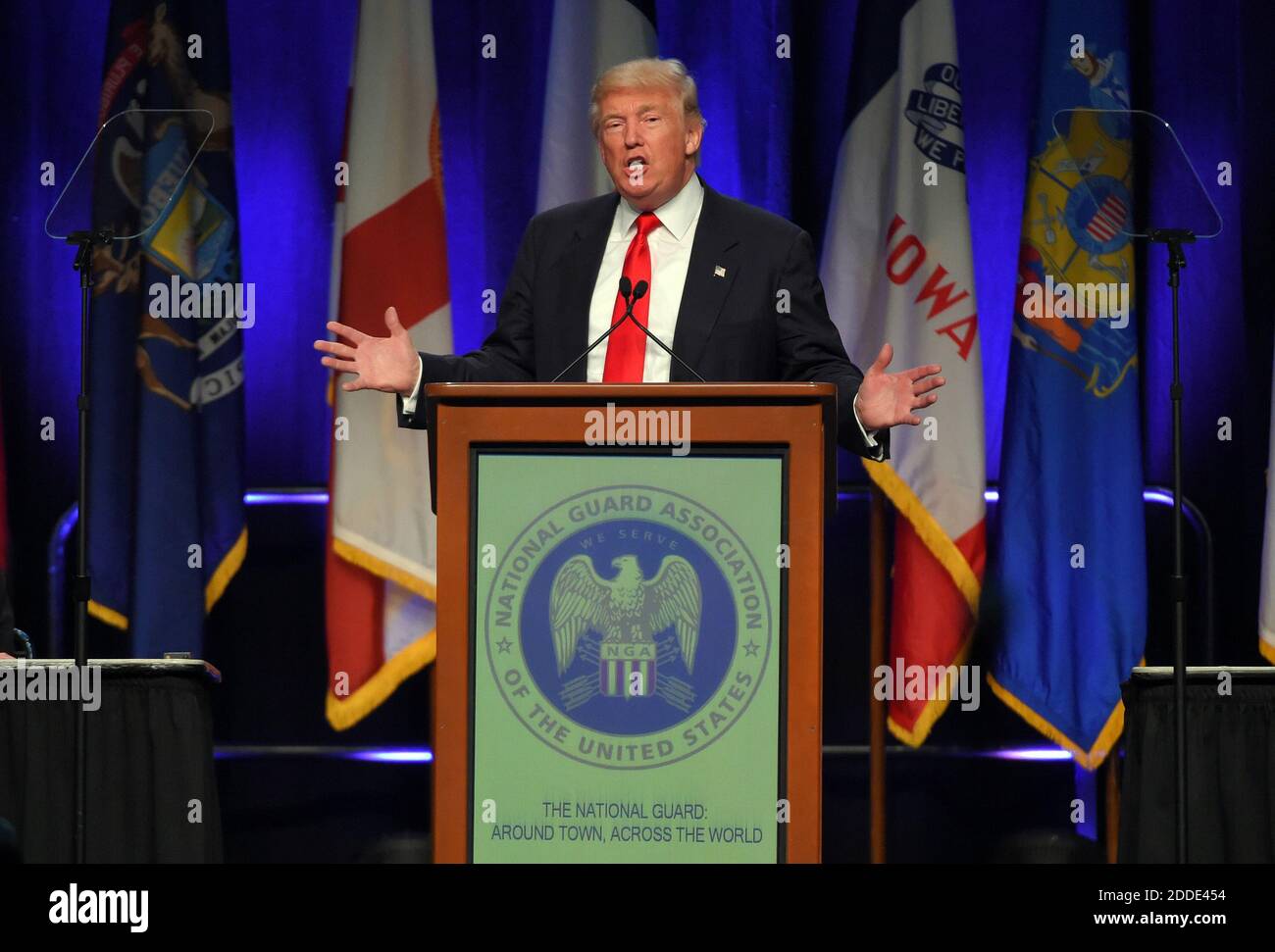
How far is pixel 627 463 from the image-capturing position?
2.39m

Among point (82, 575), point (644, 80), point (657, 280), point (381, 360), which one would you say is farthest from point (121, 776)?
point (644, 80)

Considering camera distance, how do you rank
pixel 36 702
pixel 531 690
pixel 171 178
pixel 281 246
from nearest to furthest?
1. pixel 531 690
2. pixel 36 702
3. pixel 171 178
4. pixel 281 246

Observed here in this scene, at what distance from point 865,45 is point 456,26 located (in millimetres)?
1355

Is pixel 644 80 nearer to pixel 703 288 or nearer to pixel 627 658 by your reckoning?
pixel 703 288

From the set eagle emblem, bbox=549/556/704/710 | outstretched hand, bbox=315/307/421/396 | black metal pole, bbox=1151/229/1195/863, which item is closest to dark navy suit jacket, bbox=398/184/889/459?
outstretched hand, bbox=315/307/421/396

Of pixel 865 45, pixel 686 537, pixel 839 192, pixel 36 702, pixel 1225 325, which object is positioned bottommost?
pixel 36 702

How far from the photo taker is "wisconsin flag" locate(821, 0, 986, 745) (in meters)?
4.90

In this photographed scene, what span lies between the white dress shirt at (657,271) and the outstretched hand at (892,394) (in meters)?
0.52

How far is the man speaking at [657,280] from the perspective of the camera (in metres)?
3.00

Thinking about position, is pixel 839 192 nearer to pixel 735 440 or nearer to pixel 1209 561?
pixel 1209 561

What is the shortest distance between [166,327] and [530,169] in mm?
1239

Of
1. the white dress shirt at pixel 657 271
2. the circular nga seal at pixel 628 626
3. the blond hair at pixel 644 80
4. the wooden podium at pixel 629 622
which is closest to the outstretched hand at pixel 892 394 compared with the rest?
the wooden podium at pixel 629 622

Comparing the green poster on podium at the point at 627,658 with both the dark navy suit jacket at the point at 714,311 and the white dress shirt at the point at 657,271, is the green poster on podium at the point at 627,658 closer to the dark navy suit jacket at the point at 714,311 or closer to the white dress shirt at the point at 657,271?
the dark navy suit jacket at the point at 714,311

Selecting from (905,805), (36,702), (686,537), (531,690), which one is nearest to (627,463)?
(686,537)
